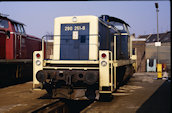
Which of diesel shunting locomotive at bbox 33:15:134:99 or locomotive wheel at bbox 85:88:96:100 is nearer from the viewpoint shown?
diesel shunting locomotive at bbox 33:15:134:99

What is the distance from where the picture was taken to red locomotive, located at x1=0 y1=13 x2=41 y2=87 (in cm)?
945

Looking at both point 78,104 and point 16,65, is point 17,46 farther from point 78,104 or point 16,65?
point 78,104

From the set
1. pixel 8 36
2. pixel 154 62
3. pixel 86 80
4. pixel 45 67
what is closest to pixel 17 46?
pixel 8 36

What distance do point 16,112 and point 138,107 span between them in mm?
2933

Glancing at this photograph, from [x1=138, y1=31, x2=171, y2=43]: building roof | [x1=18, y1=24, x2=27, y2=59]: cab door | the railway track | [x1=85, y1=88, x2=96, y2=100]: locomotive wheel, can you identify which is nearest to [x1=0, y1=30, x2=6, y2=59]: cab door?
[x1=18, y1=24, x2=27, y2=59]: cab door

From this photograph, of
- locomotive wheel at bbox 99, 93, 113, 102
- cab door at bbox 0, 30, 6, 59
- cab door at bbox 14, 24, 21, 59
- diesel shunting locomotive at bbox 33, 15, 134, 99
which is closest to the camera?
diesel shunting locomotive at bbox 33, 15, 134, 99

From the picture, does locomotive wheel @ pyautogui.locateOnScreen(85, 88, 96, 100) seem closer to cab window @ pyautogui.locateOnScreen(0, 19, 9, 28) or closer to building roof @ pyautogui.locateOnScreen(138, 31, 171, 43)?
cab window @ pyautogui.locateOnScreen(0, 19, 9, 28)

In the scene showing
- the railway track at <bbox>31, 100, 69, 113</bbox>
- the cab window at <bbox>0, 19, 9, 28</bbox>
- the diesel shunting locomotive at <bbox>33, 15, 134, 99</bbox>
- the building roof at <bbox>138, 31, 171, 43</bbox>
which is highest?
the building roof at <bbox>138, 31, 171, 43</bbox>

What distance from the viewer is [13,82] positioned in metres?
10.4

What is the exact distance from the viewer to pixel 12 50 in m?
9.87


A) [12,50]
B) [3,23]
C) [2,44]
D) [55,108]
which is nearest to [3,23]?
[3,23]

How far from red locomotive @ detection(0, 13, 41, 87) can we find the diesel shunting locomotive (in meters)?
3.39

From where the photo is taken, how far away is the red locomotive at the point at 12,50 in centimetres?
945

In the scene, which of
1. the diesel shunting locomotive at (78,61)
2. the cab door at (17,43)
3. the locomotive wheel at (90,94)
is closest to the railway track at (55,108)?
the diesel shunting locomotive at (78,61)
